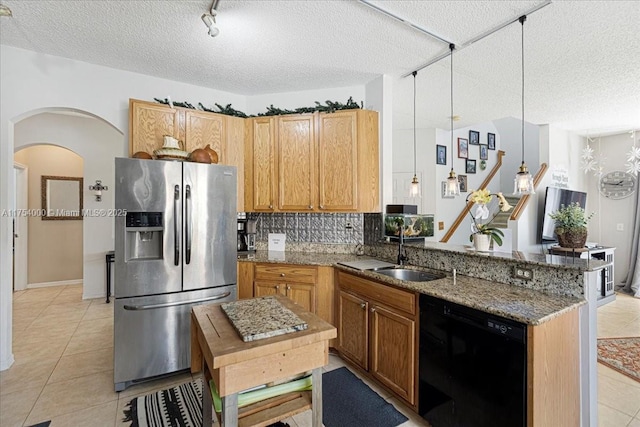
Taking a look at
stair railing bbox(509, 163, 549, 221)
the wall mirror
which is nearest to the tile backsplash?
stair railing bbox(509, 163, 549, 221)

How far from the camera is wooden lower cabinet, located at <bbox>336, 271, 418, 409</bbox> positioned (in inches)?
80.3

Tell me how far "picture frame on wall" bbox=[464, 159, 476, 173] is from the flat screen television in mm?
1235

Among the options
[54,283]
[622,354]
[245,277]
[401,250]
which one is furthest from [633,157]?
[54,283]

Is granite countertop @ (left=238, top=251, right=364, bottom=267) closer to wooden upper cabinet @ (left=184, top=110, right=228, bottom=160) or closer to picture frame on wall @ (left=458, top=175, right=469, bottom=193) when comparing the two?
wooden upper cabinet @ (left=184, top=110, right=228, bottom=160)

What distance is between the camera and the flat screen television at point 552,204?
4.70 m

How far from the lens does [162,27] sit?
2.26m

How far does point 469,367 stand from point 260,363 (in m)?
1.18

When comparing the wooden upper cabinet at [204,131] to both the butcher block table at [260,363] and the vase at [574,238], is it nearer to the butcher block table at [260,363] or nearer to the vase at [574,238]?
the butcher block table at [260,363]

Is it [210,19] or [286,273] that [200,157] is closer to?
[210,19]

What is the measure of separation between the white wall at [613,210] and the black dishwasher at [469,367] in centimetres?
553

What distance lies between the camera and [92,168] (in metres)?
4.84

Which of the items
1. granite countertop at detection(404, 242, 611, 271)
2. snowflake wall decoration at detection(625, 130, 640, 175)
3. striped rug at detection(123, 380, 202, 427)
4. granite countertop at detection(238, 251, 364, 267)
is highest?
snowflake wall decoration at detection(625, 130, 640, 175)

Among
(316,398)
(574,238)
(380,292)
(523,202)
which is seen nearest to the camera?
(316,398)

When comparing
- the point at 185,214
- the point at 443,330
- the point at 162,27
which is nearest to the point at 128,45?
the point at 162,27
